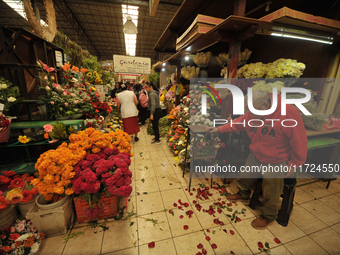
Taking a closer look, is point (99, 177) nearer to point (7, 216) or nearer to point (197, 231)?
point (7, 216)

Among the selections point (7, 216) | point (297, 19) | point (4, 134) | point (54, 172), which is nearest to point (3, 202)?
point (7, 216)

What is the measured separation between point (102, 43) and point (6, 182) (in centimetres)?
1902

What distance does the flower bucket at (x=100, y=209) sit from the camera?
198 centimetres

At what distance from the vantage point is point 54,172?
1688mm

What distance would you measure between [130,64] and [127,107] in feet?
5.67

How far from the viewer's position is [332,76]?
2.65 meters

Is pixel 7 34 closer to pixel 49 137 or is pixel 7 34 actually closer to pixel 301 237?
pixel 49 137

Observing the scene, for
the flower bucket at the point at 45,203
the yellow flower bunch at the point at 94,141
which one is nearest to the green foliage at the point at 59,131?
the yellow flower bunch at the point at 94,141

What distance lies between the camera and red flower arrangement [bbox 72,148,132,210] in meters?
1.76

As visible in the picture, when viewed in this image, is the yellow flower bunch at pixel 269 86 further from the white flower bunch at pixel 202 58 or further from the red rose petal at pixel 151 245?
the red rose petal at pixel 151 245

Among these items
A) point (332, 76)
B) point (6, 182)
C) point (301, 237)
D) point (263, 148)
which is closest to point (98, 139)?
point (6, 182)

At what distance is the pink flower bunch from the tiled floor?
0.60m

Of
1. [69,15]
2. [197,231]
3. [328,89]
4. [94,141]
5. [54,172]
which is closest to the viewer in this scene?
[54,172]

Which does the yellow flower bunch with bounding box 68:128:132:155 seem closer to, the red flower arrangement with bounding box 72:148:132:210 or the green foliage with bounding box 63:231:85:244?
the red flower arrangement with bounding box 72:148:132:210
